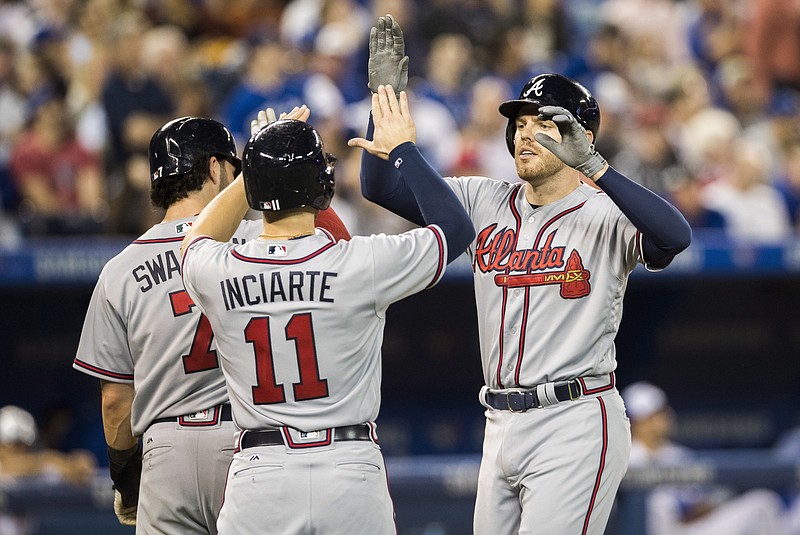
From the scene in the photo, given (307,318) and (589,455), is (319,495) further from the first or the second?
(589,455)

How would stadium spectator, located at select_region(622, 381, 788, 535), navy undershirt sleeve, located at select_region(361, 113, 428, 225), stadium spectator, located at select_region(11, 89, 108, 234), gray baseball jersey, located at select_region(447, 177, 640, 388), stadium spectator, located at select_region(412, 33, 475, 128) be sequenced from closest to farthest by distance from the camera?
gray baseball jersey, located at select_region(447, 177, 640, 388)
navy undershirt sleeve, located at select_region(361, 113, 428, 225)
stadium spectator, located at select_region(622, 381, 788, 535)
stadium spectator, located at select_region(11, 89, 108, 234)
stadium spectator, located at select_region(412, 33, 475, 128)

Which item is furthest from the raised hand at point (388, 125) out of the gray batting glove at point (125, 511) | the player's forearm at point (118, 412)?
the gray batting glove at point (125, 511)

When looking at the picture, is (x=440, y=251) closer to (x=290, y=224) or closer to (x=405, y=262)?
(x=405, y=262)

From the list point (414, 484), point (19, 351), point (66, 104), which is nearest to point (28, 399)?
point (19, 351)

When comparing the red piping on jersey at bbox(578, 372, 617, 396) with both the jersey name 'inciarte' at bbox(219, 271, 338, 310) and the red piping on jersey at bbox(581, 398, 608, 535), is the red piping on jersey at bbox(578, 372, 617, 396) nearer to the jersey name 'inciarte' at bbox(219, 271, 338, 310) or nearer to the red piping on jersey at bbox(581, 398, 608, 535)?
the red piping on jersey at bbox(581, 398, 608, 535)

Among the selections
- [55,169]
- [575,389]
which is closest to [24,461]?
[55,169]

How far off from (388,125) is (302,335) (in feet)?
2.22

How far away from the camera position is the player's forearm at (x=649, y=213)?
140 inches

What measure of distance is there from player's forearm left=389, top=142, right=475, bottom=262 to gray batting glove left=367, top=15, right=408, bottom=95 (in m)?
0.29

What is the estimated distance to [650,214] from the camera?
3.55m

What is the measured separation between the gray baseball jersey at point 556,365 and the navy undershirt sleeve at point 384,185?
0.33 m

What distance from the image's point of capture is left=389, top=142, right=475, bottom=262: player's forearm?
11.0 ft

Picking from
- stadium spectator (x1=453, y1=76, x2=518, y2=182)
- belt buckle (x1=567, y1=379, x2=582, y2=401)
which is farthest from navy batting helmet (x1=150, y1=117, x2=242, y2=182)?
stadium spectator (x1=453, y1=76, x2=518, y2=182)

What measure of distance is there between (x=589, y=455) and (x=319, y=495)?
90 centimetres
